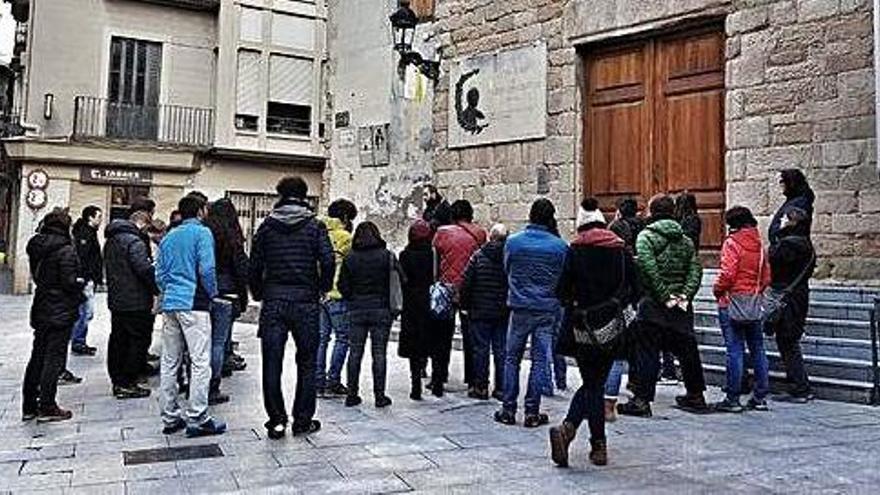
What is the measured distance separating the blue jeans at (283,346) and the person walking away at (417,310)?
1.45 meters

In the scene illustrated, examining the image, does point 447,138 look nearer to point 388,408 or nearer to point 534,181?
point 534,181

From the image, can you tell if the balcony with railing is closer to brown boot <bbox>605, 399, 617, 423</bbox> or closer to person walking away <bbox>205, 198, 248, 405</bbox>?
person walking away <bbox>205, 198, 248, 405</bbox>

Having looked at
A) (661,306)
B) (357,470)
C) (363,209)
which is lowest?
(357,470)

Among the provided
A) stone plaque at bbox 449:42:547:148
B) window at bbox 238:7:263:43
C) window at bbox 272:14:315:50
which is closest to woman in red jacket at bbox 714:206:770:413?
stone plaque at bbox 449:42:547:148

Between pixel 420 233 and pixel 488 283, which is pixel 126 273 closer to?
pixel 420 233

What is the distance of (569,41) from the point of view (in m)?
11.1

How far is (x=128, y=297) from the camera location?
6.84 m

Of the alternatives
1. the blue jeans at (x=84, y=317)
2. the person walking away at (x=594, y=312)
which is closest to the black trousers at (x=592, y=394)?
the person walking away at (x=594, y=312)

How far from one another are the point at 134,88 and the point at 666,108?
16.9m

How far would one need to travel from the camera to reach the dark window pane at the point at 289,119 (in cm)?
2412

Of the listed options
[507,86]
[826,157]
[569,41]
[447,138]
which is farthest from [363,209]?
[826,157]

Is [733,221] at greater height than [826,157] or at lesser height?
lesser

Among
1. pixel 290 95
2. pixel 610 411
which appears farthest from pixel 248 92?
pixel 610 411

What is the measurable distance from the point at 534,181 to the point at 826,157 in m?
3.96
